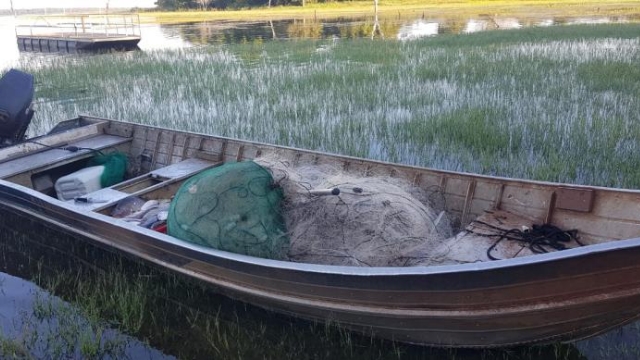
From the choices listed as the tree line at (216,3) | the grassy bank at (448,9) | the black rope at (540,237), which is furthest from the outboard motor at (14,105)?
the tree line at (216,3)

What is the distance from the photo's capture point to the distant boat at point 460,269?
275cm

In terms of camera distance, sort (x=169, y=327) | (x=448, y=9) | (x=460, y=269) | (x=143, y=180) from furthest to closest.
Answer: (x=448, y=9) < (x=143, y=180) < (x=169, y=327) < (x=460, y=269)

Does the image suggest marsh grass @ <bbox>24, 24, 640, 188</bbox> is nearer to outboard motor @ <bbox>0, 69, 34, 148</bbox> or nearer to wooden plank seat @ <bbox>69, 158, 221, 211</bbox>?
wooden plank seat @ <bbox>69, 158, 221, 211</bbox>

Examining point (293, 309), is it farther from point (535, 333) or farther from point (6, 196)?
point (6, 196)

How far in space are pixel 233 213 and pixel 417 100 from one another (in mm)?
6358

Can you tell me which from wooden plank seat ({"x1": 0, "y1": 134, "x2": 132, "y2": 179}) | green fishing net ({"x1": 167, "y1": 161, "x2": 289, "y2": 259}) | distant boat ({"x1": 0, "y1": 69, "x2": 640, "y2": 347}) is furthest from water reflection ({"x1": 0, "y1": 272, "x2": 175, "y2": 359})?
wooden plank seat ({"x1": 0, "y1": 134, "x2": 132, "y2": 179})

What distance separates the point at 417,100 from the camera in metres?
9.54

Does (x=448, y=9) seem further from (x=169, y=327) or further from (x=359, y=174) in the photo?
(x=169, y=327)

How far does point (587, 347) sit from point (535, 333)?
26.0 inches

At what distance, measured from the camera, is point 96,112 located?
996cm

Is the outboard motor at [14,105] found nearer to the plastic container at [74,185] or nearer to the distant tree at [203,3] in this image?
the plastic container at [74,185]

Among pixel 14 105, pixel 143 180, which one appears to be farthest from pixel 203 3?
pixel 143 180

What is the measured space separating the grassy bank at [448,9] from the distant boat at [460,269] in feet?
91.4

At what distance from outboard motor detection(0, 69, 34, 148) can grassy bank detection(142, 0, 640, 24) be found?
94.5ft
